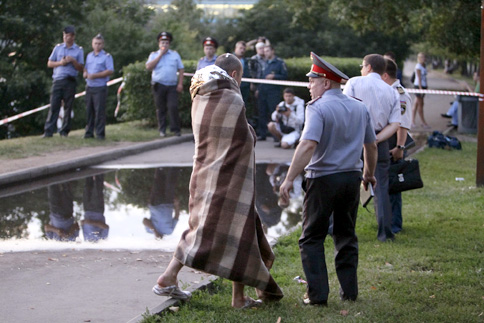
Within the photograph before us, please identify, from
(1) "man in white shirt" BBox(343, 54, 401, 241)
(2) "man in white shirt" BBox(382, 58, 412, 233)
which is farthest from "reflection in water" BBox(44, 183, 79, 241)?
(2) "man in white shirt" BBox(382, 58, 412, 233)

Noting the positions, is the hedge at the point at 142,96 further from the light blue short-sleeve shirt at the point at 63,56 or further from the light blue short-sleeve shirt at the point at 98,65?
the light blue short-sleeve shirt at the point at 63,56

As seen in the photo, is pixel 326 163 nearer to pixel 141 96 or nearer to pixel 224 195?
pixel 224 195

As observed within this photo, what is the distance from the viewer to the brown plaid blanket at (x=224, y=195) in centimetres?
509

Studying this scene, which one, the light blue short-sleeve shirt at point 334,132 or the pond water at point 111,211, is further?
the pond water at point 111,211

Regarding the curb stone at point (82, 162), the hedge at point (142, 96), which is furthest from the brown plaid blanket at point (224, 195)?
the hedge at point (142, 96)

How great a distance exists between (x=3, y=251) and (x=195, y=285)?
2433 mm

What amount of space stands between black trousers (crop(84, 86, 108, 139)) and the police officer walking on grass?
10.1 metres

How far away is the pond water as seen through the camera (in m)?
7.87

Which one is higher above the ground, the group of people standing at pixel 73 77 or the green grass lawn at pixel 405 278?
the group of people standing at pixel 73 77

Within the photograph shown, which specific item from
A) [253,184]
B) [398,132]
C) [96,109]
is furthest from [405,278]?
[96,109]

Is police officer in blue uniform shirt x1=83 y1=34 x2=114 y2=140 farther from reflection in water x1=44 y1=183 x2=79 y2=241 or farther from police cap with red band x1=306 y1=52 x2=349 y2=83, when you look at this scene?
police cap with red band x1=306 y1=52 x2=349 y2=83

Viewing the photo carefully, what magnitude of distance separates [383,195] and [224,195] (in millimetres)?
2916

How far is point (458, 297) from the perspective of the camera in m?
5.67

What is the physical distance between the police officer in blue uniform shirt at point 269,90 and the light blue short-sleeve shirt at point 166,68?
200cm
